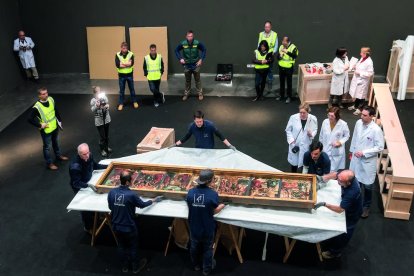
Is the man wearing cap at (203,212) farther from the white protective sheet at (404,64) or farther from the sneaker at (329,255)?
the white protective sheet at (404,64)

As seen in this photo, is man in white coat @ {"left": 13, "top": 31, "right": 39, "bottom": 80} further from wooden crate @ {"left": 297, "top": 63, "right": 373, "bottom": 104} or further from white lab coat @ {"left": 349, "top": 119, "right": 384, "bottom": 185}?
white lab coat @ {"left": 349, "top": 119, "right": 384, "bottom": 185}

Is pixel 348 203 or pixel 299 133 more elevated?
pixel 299 133

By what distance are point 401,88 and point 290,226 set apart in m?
6.17

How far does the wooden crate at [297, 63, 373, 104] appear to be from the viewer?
9.84 metres

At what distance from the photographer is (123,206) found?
5199 millimetres

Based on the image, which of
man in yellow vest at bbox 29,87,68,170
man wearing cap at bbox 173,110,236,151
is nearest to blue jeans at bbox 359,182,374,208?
man wearing cap at bbox 173,110,236,151

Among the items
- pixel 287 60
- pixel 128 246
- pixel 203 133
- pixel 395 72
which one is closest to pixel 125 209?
pixel 128 246

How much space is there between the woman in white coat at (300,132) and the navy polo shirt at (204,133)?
1.04m

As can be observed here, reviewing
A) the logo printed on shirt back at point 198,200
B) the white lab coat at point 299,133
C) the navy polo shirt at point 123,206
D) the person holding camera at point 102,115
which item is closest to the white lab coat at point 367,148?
the white lab coat at point 299,133

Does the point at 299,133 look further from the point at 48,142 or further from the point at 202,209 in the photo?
the point at 48,142

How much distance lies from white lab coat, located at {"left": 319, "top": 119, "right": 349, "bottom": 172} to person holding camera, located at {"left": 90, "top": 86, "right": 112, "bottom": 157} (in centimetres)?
371

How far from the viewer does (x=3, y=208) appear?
7.02 m

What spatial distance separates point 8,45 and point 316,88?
760cm

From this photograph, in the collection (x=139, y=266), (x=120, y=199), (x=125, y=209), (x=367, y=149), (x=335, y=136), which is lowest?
(x=139, y=266)
